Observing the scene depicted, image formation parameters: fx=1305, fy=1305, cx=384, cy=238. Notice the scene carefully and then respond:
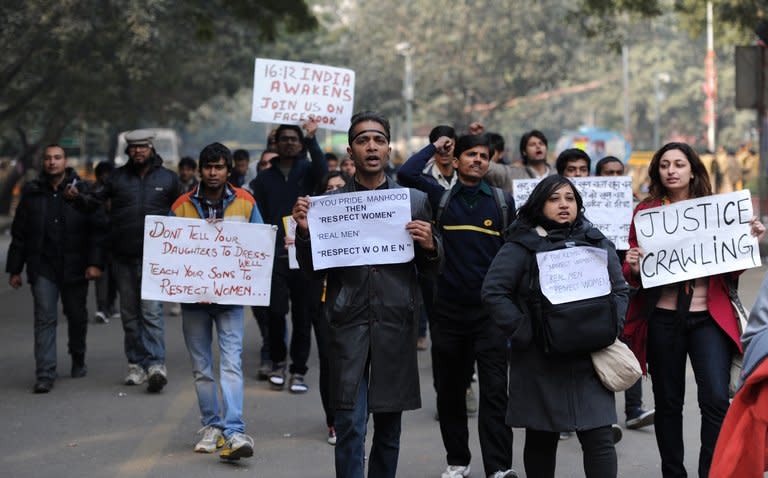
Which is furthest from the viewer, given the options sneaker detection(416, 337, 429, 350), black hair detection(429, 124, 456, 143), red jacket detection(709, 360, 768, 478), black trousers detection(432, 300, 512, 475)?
sneaker detection(416, 337, 429, 350)

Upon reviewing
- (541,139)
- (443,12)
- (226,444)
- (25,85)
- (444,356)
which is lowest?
(226,444)

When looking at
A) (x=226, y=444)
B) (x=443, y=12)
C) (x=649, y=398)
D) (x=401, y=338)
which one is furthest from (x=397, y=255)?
(x=443, y=12)

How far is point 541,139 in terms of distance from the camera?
9.01 m

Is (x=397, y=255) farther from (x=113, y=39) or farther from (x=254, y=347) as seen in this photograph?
(x=113, y=39)

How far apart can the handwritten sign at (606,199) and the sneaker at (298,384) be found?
2.30 m

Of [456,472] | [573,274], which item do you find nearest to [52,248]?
[456,472]

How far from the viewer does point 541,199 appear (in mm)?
5465

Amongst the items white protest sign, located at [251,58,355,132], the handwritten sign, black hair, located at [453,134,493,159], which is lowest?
the handwritten sign

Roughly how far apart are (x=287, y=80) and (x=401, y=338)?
4.63 m

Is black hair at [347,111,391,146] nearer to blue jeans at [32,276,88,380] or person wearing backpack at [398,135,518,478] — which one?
person wearing backpack at [398,135,518,478]

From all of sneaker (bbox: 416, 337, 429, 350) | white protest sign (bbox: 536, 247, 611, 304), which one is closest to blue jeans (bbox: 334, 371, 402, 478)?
white protest sign (bbox: 536, 247, 611, 304)

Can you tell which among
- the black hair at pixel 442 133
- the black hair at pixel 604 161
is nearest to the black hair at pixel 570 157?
the black hair at pixel 604 161

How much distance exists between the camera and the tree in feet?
72.3

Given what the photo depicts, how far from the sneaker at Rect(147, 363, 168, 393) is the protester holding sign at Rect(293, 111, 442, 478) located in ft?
13.1
